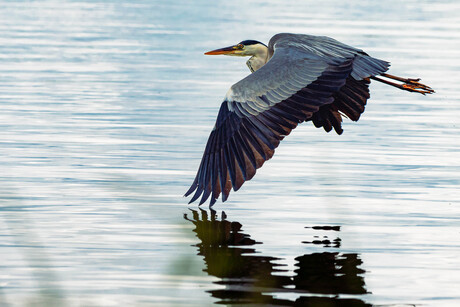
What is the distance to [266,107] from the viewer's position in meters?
8.17

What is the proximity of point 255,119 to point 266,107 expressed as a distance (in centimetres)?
14

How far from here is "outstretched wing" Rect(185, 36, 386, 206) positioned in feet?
25.8

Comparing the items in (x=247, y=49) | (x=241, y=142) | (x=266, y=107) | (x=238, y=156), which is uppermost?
(x=247, y=49)

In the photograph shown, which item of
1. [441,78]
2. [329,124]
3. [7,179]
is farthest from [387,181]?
[441,78]

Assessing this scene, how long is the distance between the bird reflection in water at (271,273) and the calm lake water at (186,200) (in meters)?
0.01

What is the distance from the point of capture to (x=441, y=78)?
17.3m

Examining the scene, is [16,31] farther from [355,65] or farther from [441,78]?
[355,65]

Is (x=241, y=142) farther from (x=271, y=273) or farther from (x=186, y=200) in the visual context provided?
(x=271, y=273)

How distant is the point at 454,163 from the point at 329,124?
1.50 metres

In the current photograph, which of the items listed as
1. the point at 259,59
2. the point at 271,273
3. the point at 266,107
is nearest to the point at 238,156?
the point at 266,107

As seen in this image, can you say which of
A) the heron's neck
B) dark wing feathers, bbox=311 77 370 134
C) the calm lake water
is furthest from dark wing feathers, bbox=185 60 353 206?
the heron's neck

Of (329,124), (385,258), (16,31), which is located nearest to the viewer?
(385,258)

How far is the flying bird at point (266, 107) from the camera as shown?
7887 millimetres

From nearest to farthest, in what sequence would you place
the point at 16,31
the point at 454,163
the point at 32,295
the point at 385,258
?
the point at 32,295
the point at 385,258
the point at 454,163
the point at 16,31
